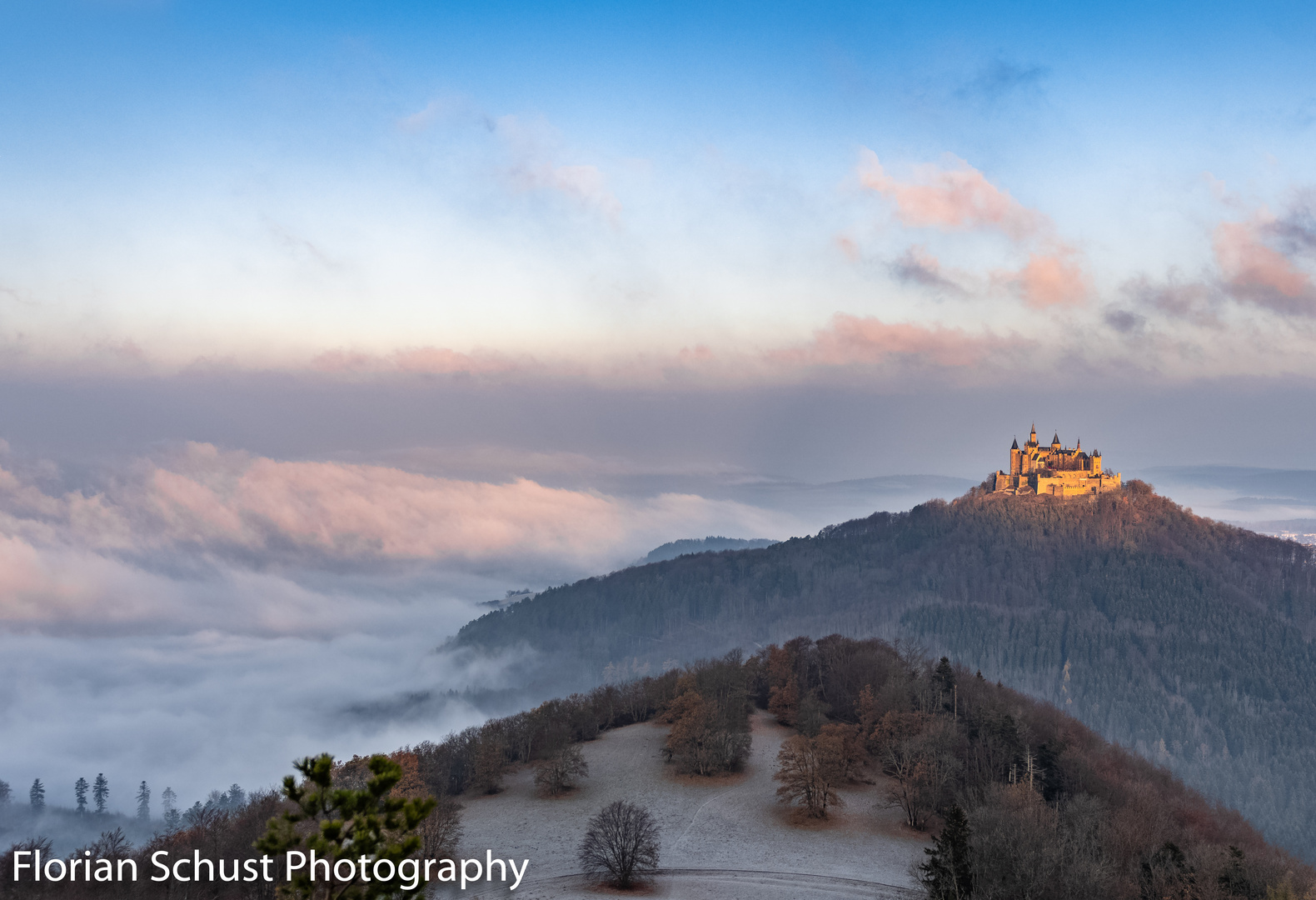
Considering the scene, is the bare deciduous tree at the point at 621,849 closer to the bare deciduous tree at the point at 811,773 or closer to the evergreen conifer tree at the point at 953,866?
the bare deciduous tree at the point at 811,773

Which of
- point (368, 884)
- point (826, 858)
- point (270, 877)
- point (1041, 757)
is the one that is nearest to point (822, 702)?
point (1041, 757)

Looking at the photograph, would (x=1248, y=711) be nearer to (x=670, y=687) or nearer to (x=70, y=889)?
(x=670, y=687)

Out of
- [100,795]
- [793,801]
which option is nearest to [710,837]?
[793,801]

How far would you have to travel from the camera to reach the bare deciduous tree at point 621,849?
4772cm

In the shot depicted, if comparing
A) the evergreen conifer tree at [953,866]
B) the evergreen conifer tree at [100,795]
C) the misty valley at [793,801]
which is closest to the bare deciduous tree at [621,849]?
the misty valley at [793,801]

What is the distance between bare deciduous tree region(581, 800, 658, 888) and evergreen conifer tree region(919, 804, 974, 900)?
1607cm

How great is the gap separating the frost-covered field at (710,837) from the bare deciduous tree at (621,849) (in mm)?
1340

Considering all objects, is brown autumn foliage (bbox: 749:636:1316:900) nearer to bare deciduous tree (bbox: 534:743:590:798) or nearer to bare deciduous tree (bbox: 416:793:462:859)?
bare deciduous tree (bbox: 534:743:590:798)

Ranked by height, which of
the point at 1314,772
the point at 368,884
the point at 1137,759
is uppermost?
the point at 368,884

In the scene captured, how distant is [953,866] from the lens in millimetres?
39094

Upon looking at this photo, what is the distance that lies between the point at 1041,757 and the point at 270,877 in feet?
172

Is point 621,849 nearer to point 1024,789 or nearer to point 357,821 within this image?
point 1024,789

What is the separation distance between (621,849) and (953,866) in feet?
60.9

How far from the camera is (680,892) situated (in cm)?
4650
